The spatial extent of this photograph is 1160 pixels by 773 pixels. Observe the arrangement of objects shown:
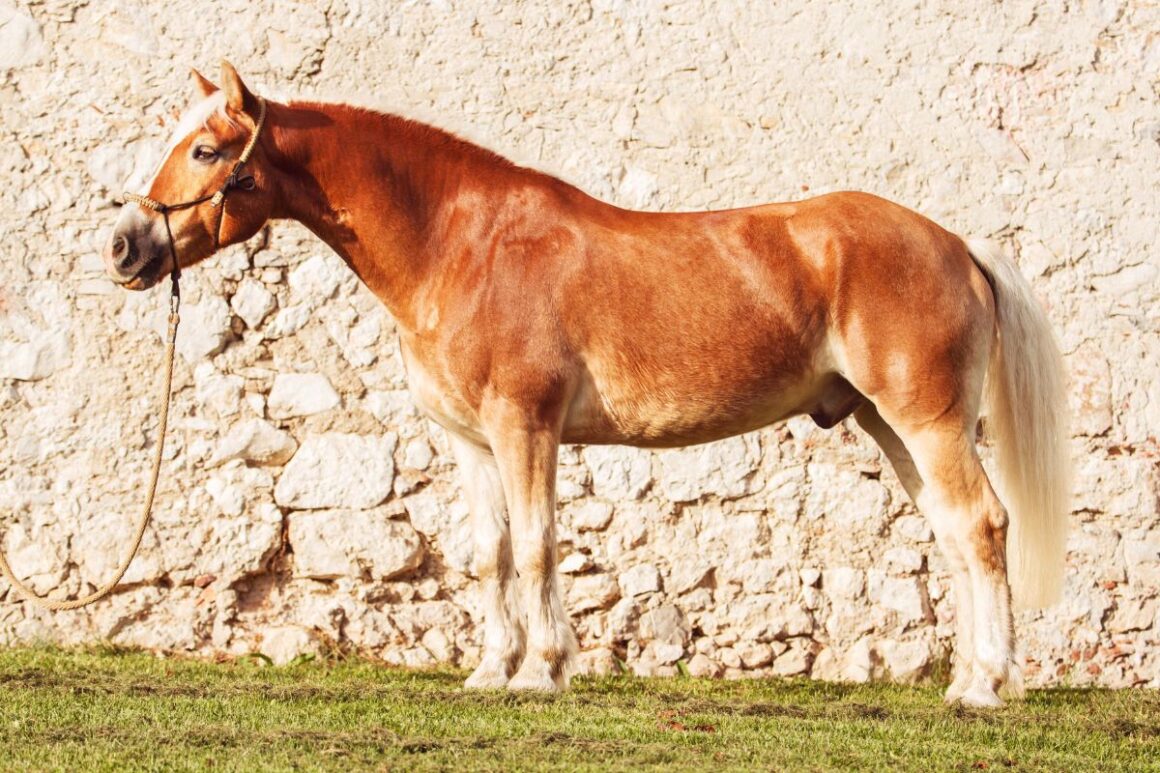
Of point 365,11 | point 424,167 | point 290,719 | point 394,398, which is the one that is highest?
point 365,11

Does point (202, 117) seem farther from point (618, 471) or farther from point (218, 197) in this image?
point (618, 471)

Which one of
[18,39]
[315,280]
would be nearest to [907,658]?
[315,280]

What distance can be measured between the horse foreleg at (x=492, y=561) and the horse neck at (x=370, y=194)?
24.7 inches

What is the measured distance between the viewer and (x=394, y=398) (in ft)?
20.7

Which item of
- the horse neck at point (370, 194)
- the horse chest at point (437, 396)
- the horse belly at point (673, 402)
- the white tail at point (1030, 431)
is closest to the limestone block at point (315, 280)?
the horse neck at point (370, 194)

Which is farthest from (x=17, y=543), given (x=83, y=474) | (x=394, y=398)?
(x=394, y=398)

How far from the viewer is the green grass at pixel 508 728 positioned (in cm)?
356

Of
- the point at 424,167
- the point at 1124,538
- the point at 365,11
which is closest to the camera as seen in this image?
the point at 424,167

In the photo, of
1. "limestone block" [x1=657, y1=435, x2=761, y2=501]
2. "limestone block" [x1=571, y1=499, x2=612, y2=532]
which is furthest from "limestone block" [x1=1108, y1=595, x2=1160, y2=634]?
"limestone block" [x1=571, y1=499, x2=612, y2=532]

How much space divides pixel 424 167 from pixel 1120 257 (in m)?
3.34

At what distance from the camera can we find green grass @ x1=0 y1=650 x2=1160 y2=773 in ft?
11.7

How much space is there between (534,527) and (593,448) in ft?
5.22

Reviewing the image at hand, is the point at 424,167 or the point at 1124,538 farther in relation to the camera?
the point at 1124,538

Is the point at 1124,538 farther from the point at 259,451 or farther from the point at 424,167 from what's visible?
the point at 259,451
